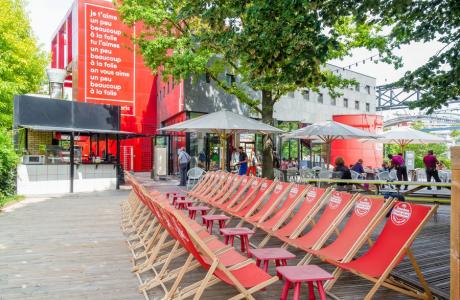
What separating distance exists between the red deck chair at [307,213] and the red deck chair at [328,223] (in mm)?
116

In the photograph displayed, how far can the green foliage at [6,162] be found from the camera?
10.0m

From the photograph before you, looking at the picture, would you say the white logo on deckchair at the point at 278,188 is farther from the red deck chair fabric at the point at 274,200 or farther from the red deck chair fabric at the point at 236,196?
the red deck chair fabric at the point at 236,196

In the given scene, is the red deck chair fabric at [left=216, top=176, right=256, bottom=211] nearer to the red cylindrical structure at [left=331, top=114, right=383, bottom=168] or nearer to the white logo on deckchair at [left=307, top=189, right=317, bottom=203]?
the white logo on deckchair at [left=307, top=189, right=317, bottom=203]

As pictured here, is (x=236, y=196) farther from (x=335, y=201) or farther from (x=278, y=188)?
(x=335, y=201)

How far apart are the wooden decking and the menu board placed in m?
17.5

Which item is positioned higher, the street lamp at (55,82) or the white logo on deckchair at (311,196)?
the street lamp at (55,82)

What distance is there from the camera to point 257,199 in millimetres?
6250

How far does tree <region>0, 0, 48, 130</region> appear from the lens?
61.2 ft

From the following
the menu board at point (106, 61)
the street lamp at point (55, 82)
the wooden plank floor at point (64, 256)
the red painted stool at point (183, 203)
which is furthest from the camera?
the menu board at point (106, 61)

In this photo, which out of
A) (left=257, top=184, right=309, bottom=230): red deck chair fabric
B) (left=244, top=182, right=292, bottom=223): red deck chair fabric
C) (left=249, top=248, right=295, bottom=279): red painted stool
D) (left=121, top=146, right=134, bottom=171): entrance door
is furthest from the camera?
(left=121, top=146, right=134, bottom=171): entrance door

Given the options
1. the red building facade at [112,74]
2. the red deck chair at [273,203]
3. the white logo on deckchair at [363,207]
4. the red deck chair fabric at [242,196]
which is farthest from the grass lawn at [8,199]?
the red building facade at [112,74]

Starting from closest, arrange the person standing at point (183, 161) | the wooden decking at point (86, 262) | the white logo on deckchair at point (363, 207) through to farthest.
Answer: the wooden decking at point (86, 262) → the white logo on deckchair at point (363, 207) → the person standing at point (183, 161)

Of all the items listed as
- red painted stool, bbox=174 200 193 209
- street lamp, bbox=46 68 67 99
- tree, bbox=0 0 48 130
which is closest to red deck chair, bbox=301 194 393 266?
red painted stool, bbox=174 200 193 209

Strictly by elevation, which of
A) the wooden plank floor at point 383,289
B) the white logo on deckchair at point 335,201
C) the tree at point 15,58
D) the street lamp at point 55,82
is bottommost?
the wooden plank floor at point 383,289
